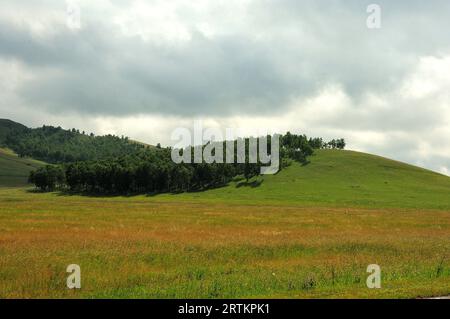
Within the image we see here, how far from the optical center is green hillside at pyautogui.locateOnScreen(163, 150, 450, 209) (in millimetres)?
100250

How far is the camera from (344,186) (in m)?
134

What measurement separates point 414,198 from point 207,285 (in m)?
102

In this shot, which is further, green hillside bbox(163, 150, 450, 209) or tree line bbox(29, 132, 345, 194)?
tree line bbox(29, 132, 345, 194)

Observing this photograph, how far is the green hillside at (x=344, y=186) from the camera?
100m

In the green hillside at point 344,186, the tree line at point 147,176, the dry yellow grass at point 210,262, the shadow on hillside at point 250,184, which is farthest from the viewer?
the tree line at point 147,176

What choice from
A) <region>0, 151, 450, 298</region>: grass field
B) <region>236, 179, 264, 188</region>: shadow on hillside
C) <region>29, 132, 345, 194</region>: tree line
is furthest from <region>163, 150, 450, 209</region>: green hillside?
<region>0, 151, 450, 298</region>: grass field

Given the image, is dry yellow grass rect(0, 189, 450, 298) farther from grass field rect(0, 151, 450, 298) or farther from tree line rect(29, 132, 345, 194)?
tree line rect(29, 132, 345, 194)

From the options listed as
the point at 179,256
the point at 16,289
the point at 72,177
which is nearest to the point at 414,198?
the point at 179,256

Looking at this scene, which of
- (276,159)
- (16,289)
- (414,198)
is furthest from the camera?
(276,159)

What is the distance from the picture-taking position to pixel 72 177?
161 metres

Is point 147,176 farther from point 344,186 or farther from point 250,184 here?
point 344,186

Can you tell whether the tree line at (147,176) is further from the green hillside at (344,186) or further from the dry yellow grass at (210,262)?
the dry yellow grass at (210,262)

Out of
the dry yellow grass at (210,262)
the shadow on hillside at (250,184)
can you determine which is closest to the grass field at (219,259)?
the dry yellow grass at (210,262)
